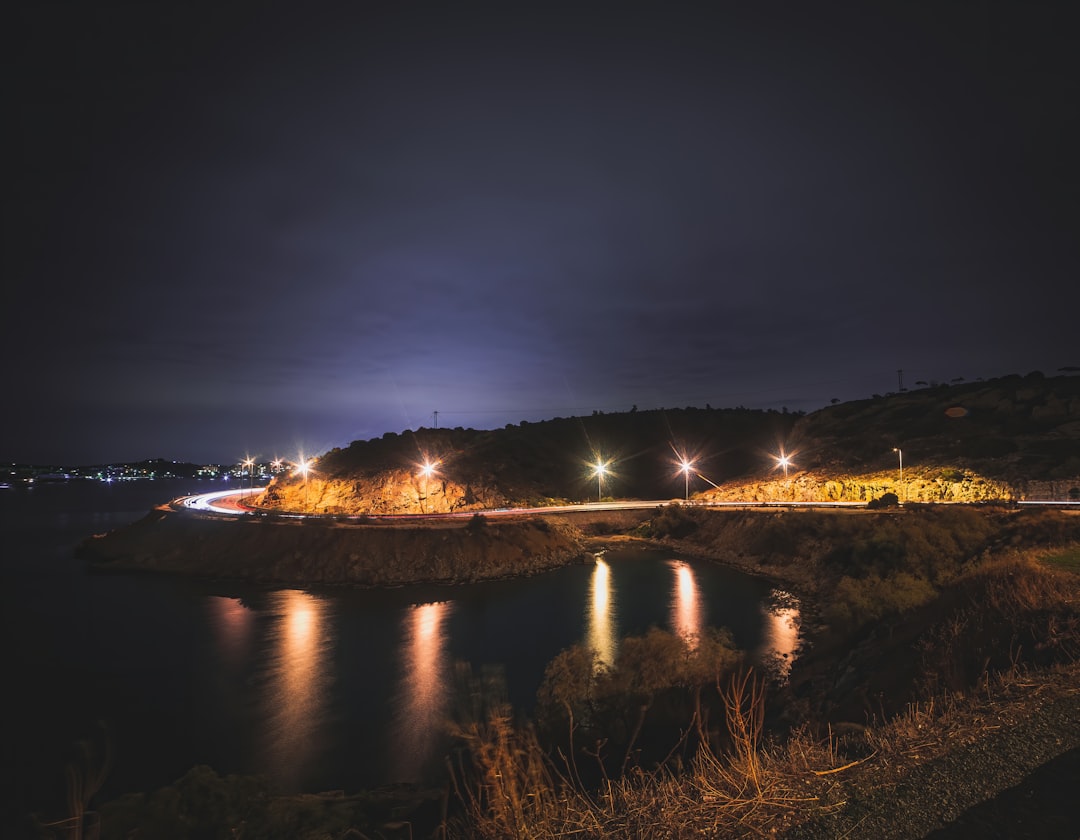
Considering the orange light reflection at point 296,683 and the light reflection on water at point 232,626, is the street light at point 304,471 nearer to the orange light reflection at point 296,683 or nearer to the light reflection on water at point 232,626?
the light reflection on water at point 232,626

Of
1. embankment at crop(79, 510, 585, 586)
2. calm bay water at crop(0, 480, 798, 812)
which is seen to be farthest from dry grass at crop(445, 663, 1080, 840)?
embankment at crop(79, 510, 585, 586)

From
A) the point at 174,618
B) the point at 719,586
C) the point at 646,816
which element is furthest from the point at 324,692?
the point at 719,586

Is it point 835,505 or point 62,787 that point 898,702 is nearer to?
point 62,787

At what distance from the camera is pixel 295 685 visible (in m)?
20.9

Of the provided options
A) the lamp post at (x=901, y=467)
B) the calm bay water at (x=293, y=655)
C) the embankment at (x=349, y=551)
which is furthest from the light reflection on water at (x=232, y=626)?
the lamp post at (x=901, y=467)

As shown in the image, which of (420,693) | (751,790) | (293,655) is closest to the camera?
(751,790)

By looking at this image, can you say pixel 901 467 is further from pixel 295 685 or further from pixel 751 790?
pixel 751 790

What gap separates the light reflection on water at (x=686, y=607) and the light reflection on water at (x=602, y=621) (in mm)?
3005

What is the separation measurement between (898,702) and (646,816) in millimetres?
8074

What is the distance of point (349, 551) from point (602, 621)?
67.6 ft

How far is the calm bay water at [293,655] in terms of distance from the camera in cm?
1570

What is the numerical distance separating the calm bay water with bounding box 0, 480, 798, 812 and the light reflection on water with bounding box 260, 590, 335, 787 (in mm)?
75

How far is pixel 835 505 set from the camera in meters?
44.6

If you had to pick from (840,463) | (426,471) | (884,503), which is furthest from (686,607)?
(426,471)
